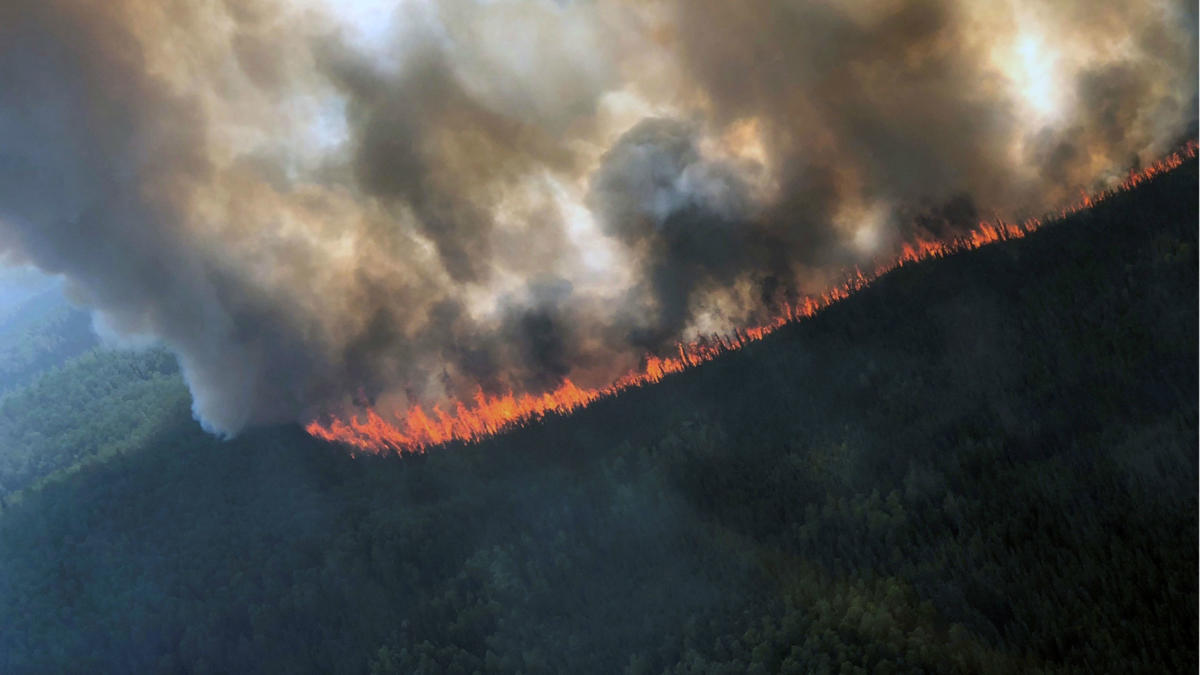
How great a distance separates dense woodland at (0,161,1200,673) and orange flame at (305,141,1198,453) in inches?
57.4

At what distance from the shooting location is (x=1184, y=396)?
17.0m

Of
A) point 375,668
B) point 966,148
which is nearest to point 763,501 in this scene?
point 375,668

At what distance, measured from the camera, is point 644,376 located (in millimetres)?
31891

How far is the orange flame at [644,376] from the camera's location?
3016 centimetres

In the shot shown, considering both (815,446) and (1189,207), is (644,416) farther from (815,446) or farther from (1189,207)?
(1189,207)

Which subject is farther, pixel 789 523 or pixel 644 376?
pixel 644 376

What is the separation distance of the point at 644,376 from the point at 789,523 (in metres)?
13.3

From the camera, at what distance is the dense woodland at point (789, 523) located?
1410 centimetres

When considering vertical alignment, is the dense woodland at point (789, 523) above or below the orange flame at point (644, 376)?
below

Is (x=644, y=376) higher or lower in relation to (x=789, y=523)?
higher

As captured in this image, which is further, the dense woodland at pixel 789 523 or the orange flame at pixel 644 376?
the orange flame at pixel 644 376

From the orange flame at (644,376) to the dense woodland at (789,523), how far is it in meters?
1.46

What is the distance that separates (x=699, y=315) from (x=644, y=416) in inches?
273

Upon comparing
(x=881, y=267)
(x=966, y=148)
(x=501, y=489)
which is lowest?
(x=501, y=489)
